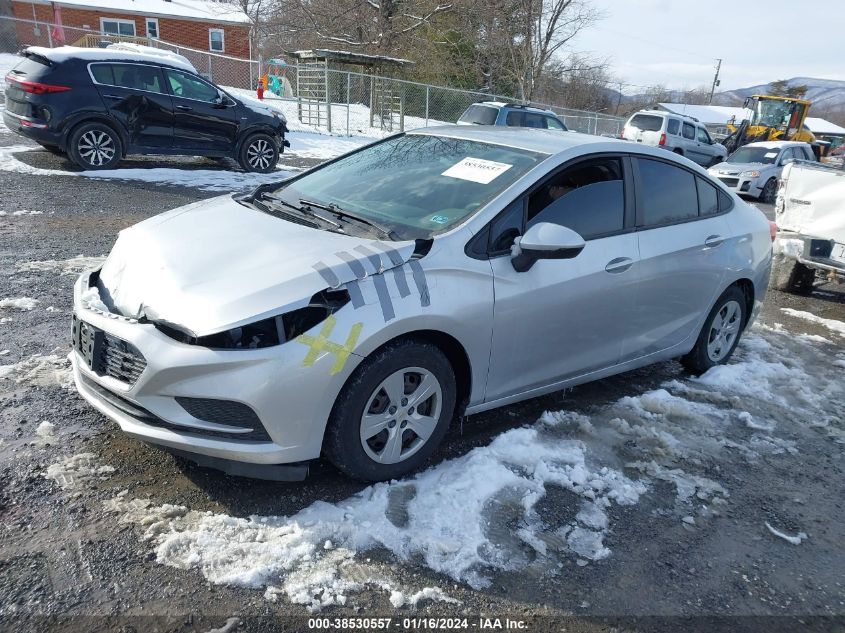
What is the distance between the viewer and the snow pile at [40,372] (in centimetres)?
385

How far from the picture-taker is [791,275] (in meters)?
7.96

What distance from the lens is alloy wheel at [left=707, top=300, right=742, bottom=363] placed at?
195 inches

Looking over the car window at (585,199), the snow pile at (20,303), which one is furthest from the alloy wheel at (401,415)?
the snow pile at (20,303)

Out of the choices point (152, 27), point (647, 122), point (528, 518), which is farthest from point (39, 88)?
A: point (152, 27)

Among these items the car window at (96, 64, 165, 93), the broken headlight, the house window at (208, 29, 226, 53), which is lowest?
the broken headlight

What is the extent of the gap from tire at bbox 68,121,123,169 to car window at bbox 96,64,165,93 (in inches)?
28.7

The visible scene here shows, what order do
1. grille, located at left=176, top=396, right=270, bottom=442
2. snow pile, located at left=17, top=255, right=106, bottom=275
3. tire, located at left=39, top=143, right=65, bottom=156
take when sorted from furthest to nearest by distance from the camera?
1. tire, located at left=39, top=143, right=65, bottom=156
2. snow pile, located at left=17, top=255, right=106, bottom=275
3. grille, located at left=176, top=396, right=270, bottom=442

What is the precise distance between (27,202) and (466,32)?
28.0 meters

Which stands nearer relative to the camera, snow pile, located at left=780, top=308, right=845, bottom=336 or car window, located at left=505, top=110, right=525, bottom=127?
snow pile, located at left=780, top=308, right=845, bottom=336

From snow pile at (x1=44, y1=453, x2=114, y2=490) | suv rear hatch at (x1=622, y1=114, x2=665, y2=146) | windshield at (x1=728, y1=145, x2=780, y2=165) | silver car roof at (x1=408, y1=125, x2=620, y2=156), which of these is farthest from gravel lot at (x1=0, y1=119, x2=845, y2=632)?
suv rear hatch at (x1=622, y1=114, x2=665, y2=146)

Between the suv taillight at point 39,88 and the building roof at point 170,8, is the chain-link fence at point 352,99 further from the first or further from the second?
the suv taillight at point 39,88

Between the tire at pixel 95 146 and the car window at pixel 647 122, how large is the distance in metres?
16.4

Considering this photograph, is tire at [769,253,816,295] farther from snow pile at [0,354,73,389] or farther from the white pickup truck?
snow pile at [0,354,73,389]

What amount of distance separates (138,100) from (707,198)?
932cm
